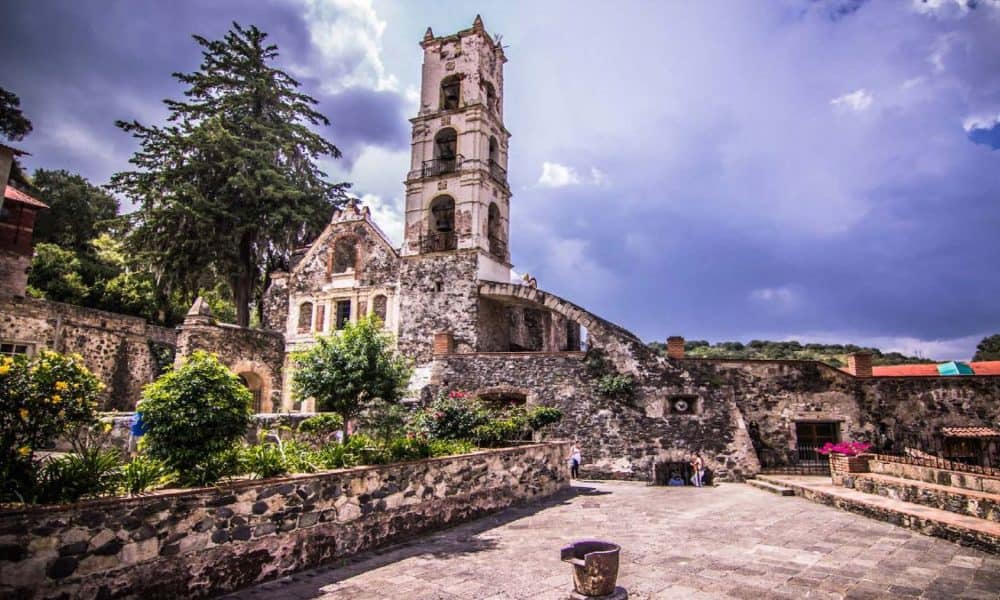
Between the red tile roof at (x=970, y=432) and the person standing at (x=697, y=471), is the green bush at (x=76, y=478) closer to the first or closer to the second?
the person standing at (x=697, y=471)

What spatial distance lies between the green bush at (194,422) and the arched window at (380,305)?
17.0 meters

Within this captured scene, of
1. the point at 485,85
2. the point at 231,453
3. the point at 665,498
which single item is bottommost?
the point at 665,498

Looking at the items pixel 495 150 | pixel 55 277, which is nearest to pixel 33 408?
pixel 495 150

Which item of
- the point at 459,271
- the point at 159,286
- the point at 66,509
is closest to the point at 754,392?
the point at 459,271

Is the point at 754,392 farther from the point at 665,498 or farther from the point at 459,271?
the point at 459,271

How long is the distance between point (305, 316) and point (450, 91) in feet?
39.9

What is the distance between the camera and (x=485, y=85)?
25.6 meters

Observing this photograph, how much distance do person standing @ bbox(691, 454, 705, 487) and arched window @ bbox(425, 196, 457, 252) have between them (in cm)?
1241

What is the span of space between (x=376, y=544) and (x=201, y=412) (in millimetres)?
3103

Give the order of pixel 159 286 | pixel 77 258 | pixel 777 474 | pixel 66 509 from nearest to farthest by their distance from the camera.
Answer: pixel 66 509 < pixel 777 474 < pixel 159 286 < pixel 77 258

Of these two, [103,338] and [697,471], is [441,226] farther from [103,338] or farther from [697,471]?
[697,471]

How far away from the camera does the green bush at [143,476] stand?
17.4 ft

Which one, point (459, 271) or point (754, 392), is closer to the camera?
point (754, 392)

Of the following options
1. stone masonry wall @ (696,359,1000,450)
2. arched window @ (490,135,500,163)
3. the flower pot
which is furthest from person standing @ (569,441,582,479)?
arched window @ (490,135,500,163)
